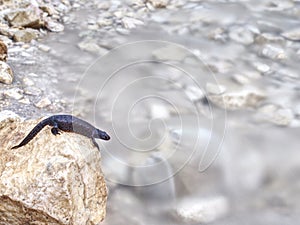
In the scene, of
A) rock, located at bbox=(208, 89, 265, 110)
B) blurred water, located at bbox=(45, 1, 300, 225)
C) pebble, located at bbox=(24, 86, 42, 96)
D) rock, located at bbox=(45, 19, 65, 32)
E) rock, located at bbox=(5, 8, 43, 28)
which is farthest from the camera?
rock, located at bbox=(45, 19, 65, 32)

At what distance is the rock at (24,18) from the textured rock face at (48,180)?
187cm

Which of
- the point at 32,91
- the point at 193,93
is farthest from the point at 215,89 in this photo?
the point at 32,91

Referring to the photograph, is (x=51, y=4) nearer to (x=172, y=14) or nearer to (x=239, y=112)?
(x=172, y=14)

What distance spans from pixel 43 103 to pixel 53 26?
1.26 metres

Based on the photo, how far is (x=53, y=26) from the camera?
4172mm

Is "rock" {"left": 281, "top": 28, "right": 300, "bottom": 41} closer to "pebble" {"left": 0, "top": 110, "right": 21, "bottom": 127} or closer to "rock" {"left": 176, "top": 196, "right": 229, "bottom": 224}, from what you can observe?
"rock" {"left": 176, "top": 196, "right": 229, "bottom": 224}

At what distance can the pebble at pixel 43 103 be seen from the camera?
3.11 metres

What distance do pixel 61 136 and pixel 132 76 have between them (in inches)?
59.5

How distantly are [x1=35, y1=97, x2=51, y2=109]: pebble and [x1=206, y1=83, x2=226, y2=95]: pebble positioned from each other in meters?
1.21

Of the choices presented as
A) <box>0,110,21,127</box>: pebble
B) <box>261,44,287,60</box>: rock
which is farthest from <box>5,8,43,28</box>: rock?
<box>261,44,287,60</box>: rock

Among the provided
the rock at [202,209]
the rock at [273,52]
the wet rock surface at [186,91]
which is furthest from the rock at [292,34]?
the rock at [202,209]

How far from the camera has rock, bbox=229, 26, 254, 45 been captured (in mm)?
4070

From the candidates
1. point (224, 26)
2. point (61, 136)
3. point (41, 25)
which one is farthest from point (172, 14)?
point (61, 136)

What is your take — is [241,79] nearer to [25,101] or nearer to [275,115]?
[275,115]
